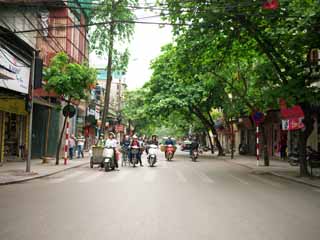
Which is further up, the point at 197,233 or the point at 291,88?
the point at 291,88

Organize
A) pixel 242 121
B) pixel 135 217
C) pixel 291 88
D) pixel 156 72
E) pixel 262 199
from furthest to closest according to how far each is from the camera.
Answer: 1. pixel 242 121
2. pixel 156 72
3. pixel 291 88
4. pixel 262 199
5. pixel 135 217

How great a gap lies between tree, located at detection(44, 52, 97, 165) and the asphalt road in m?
8.87

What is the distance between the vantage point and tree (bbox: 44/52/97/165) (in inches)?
835

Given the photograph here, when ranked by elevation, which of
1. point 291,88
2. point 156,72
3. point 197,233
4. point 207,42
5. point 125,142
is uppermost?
point 156,72

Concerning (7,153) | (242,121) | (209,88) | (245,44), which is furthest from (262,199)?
(242,121)

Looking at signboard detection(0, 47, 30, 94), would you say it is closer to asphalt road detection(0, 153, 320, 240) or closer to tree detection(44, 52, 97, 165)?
tree detection(44, 52, 97, 165)

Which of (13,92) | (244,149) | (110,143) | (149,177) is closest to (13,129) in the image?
(13,92)

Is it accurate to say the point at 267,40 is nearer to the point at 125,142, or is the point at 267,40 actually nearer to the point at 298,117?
the point at 298,117

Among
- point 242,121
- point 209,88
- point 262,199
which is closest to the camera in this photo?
point 262,199

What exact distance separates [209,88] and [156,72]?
17.5 ft

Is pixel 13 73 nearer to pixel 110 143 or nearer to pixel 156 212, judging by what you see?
pixel 110 143

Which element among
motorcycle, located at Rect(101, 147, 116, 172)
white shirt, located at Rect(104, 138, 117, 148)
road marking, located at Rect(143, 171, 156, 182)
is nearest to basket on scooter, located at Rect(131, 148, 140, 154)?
white shirt, located at Rect(104, 138, 117, 148)

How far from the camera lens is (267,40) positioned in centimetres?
1695

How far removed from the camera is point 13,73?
55.0 ft
